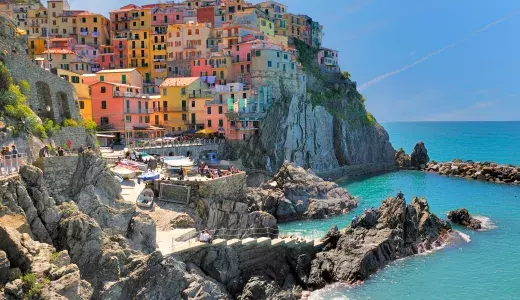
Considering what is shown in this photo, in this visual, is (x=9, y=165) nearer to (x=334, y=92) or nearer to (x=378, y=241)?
(x=378, y=241)

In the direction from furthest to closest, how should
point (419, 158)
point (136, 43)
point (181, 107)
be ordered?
point (419, 158) → point (136, 43) → point (181, 107)

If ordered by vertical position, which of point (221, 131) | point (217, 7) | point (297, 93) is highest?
point (217, 7)

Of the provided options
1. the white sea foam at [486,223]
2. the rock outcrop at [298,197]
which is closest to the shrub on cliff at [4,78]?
the rock outcrop at [298,197]

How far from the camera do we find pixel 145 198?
116 ft

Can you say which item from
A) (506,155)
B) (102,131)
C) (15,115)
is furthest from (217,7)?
(506,155)

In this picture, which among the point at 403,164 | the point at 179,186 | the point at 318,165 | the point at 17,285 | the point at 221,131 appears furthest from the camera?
the point at 403,164

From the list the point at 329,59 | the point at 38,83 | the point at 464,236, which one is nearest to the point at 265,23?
the point at 329,59

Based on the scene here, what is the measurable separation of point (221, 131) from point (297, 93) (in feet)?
50.3

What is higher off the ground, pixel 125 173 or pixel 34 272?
pixel 125 173

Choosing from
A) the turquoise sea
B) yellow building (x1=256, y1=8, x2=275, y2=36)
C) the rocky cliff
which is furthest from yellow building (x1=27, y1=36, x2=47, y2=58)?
the turquoise sea

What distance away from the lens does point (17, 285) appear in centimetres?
1664

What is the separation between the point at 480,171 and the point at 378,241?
5752 centimetres

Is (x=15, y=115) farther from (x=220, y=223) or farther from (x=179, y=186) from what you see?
(x=220, y=223)

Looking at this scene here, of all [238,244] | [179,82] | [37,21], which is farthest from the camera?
[37,21]
